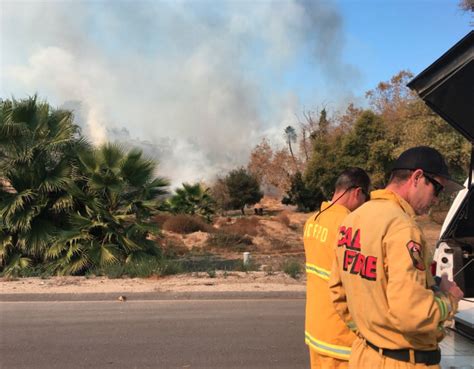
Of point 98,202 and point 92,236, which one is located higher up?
point 98,202

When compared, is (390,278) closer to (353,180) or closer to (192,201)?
(353,180)

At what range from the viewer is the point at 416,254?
184 cm

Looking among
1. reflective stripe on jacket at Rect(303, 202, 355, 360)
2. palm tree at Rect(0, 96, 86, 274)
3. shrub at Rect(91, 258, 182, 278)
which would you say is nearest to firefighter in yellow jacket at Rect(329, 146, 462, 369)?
reflective stripe on jacket at Rect(303, 202, 355, 360)

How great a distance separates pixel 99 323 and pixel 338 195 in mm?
4988

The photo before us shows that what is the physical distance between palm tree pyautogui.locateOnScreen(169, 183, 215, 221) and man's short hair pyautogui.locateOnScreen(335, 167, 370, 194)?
25.6 metres

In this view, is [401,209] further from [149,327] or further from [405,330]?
[149,327]

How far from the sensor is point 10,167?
34.5ft

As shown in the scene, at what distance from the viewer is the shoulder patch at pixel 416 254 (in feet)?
6.01

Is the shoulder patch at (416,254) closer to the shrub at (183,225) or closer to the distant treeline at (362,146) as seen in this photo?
the distant treeline at (362,146)

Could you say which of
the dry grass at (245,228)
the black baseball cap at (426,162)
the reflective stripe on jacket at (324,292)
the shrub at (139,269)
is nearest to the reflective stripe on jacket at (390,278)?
the black baseball cap at (426,162)

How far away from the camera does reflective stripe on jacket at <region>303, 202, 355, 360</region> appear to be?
2561 mm

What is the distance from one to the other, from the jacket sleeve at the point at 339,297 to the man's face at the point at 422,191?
482 mm

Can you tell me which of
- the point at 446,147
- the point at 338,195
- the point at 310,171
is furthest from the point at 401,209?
the point at 310,171

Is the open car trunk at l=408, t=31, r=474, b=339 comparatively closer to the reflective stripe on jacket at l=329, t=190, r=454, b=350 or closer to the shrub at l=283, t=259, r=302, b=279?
the reflective stripe on jacket at l=329, t=190, r=454, b=350
